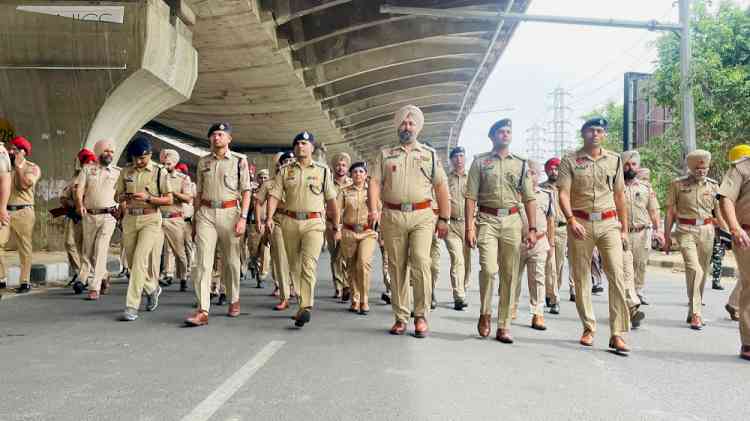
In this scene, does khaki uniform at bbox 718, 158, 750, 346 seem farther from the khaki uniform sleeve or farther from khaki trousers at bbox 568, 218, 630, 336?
the khaki uniform sleeve

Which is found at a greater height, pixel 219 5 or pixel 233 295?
pixel 219 5

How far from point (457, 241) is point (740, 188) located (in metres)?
3.74

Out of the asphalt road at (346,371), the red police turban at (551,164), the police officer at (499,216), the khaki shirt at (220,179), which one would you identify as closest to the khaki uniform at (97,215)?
the asphalt road at (346,371)

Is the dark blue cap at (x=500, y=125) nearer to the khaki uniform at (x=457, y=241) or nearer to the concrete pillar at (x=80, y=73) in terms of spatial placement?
the khaki uniform at (x=457, y=241)

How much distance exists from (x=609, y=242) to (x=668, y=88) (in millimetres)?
15517

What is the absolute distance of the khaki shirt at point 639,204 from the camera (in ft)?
27.7

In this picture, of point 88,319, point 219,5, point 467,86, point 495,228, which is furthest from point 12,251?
point 467,86

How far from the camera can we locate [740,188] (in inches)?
234

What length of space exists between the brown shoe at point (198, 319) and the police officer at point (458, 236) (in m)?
3.24

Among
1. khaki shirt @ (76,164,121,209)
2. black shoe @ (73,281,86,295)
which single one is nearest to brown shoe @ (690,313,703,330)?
khaki shirt @ (76,164,121,209)

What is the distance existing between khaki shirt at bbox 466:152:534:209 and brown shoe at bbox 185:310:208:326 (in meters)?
2.99

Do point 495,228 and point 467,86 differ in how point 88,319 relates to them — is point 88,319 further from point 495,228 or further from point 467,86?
point 467,86

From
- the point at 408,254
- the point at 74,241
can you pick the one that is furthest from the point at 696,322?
the point at 74,241

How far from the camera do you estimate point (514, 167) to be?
6.50 metres
